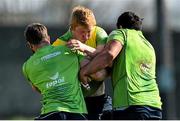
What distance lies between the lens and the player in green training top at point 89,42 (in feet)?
29.0

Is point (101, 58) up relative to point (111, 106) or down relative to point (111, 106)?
up

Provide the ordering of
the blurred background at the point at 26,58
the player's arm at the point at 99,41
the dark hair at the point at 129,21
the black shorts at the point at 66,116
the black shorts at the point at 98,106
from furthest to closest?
the blurred background at the point at 26,58, the black shorts at the point at 98,106, the dark hair at the point at 129,21, the player's arm at the point at 99,41, the black shorts at the point at 66,116

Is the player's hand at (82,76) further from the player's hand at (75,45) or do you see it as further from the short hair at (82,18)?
the short hair at (82,18)

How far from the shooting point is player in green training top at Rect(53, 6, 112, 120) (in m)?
8.84

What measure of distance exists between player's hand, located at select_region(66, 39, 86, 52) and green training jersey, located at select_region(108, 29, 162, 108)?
277mm

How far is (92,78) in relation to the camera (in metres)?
9.02

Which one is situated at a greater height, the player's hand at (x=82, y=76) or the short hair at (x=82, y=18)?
the short hair at (x=82, y=18)

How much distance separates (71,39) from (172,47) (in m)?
18.4

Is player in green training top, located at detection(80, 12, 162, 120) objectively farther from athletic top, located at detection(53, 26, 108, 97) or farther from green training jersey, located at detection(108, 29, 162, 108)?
athletic top, located at detection(53, 26, 108, 97)

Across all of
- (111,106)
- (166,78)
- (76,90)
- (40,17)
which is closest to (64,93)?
(76,90)

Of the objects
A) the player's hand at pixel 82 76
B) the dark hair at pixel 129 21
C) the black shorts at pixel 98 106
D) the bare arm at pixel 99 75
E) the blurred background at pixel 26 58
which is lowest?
the blurred background at pixel 26 58

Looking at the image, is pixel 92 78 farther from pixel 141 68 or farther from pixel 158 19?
pixel 158 19

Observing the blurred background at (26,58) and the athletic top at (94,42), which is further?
the blurred background at (26,58)

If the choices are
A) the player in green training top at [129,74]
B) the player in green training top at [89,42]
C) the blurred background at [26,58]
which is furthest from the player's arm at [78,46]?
the blurred background at [26,58]
